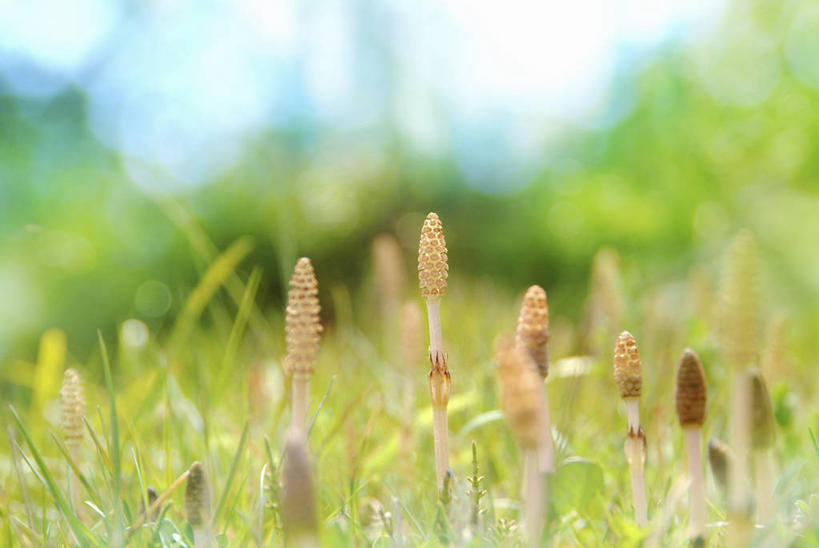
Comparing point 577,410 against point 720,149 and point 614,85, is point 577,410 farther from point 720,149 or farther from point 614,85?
point 614,85

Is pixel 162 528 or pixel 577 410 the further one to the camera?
pixel 577 410

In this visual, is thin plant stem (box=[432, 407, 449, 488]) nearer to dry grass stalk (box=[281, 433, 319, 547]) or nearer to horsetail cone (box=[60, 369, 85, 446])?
dry grass stalk (box=[281, 433, 319, 547])

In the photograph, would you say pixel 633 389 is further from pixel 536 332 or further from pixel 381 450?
pixel 381 450

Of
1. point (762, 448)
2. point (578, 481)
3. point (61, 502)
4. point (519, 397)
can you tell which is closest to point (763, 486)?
point (762, 448)

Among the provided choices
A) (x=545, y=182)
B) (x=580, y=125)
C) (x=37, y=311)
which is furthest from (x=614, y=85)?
(x=37, y=311)

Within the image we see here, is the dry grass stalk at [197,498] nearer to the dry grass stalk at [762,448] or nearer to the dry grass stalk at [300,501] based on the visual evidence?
the dry grass stalk at [300,501]
